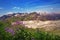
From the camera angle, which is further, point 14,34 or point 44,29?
point 44,29

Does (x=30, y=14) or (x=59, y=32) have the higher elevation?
(x=30, y=14)

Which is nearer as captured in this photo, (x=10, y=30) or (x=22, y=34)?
(x=22, y=34)

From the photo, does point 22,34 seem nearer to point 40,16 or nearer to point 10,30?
point 10,30

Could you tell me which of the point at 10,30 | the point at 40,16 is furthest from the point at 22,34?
the point at 40,16

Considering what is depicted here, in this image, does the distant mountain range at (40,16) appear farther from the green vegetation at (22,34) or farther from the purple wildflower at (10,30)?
the purple wildflower at (10,30)

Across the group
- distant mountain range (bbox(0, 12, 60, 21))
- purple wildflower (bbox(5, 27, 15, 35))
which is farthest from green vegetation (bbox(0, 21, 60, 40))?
distant mountain range (bbox(0, 12, 60, 21))

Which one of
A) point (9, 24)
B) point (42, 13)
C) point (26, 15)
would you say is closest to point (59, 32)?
point (42, 13)

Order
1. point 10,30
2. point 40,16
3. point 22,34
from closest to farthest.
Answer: point 22,34, point 10,30, point 40,16

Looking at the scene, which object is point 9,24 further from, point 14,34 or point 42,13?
point 42,13
